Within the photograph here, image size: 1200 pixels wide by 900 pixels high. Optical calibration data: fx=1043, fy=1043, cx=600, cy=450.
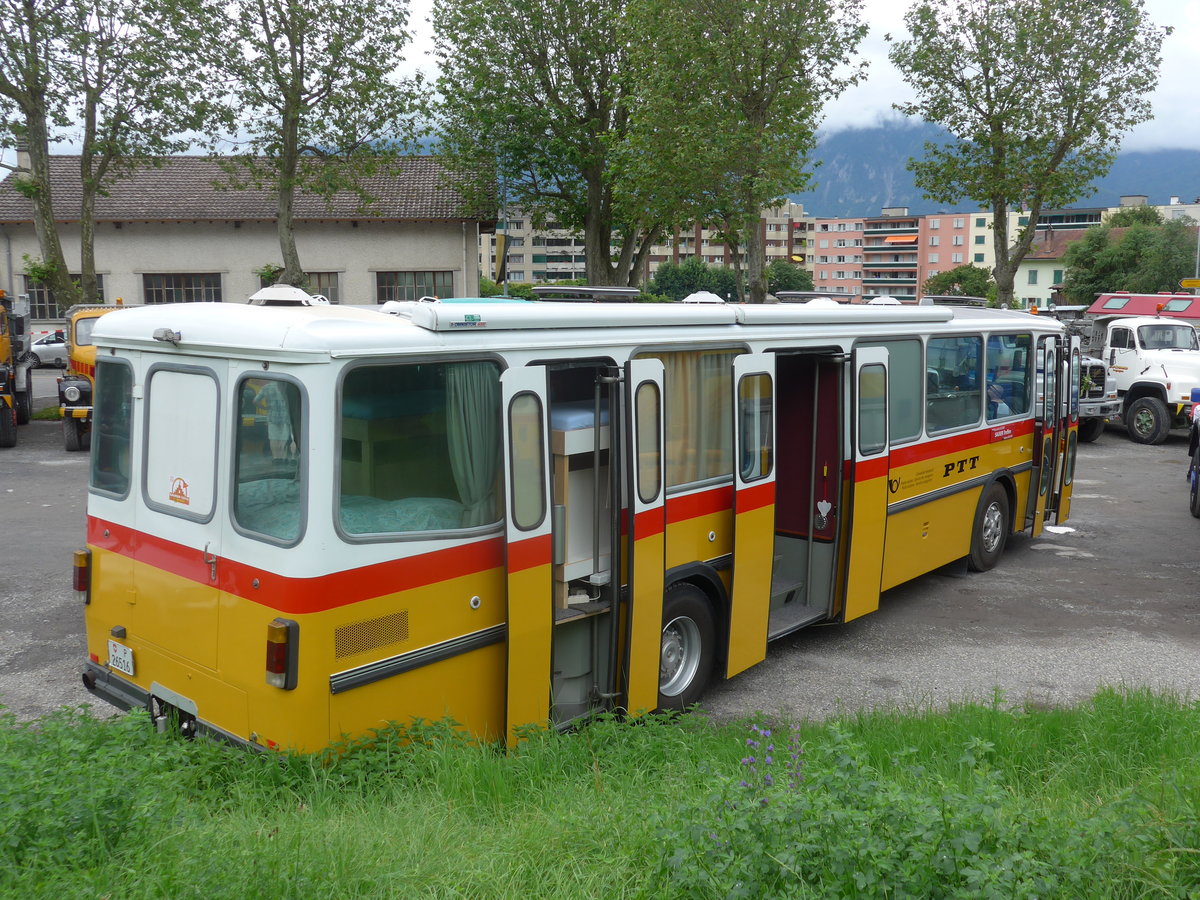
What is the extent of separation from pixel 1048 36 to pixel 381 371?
23.3 metres

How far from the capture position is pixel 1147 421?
20.8 meters

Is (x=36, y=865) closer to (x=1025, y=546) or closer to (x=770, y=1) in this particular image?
(x=1025, y=546)

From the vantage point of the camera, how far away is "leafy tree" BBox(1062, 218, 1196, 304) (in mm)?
60344

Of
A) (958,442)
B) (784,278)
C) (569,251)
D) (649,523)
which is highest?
(569,251)

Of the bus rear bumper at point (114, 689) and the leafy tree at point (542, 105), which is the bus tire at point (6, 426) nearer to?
the bus rear bumper at point (114, 689)

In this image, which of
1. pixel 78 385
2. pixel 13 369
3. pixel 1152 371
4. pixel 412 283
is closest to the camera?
pixel 78 385

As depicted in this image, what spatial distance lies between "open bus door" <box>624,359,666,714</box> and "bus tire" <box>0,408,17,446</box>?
52.5 feet

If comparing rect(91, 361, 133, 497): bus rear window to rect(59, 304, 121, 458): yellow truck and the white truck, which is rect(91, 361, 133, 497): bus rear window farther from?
the white truck

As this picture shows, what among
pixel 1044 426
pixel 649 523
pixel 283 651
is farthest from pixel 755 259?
pixel 283 651

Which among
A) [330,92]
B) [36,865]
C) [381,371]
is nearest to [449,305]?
[381,371]

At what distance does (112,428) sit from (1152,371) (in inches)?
801

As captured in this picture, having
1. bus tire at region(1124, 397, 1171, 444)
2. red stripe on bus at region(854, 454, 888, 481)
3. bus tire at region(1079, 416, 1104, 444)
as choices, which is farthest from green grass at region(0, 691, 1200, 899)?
bus tire at region(1124, 397, 1171, 444)

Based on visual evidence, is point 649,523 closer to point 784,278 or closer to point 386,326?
point 386,326

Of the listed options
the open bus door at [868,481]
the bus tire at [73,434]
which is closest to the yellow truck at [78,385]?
the bus tire at [73,434]
